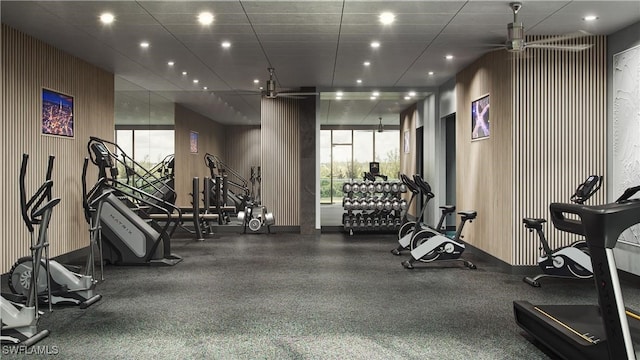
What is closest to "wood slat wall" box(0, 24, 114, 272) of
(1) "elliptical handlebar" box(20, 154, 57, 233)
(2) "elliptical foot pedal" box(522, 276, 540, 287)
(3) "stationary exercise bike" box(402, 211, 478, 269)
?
(1) "elliptical handlebar" box(20, 154, 57, 233)

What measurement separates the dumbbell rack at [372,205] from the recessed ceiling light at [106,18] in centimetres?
543

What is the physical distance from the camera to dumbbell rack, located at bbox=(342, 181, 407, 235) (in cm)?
956

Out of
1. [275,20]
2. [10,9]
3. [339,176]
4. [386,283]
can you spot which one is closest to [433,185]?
[339,176]

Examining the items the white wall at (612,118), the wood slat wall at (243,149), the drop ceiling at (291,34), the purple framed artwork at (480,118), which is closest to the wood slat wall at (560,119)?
the white wall at (612,118)

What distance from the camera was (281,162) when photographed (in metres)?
10.1

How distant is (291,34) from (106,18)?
81.5 inches

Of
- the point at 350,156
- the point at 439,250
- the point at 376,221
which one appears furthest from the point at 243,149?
the point at 439,250

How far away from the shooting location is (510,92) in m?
6.08

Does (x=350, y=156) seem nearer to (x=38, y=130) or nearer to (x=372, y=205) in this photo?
(x=372, y=205)

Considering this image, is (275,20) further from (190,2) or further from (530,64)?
(530,64)

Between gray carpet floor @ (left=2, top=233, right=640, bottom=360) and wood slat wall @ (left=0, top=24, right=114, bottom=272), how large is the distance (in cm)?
120

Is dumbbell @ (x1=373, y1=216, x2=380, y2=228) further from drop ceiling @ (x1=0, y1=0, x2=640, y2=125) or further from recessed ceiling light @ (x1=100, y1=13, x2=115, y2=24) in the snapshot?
recessed ceiling light @ (x1=100, y1=13, x2=115, y2=24)

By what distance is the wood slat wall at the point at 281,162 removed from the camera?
33.0 feet

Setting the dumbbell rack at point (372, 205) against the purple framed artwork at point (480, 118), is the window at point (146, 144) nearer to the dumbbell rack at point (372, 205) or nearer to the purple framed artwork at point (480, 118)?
the dumbbell rack at point (372, 205)
